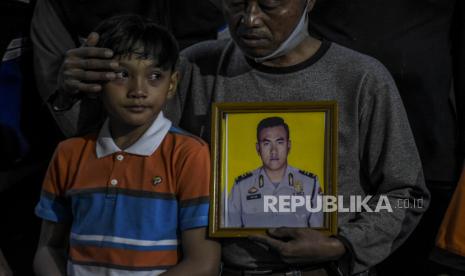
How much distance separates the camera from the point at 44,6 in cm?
191

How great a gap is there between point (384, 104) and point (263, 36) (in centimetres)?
28

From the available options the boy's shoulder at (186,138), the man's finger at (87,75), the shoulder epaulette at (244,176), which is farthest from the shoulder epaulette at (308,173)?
the man's finger at (87,75)

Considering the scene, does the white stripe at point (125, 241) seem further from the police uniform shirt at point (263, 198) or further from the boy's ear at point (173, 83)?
the boy's ear at point (173, 83)

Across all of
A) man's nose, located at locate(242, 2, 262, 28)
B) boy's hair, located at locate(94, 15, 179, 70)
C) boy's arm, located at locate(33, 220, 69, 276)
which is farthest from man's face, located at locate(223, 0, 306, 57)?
boy's arm, located at locate(33, 220, 69, 276)

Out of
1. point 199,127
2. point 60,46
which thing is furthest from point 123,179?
point 60,46

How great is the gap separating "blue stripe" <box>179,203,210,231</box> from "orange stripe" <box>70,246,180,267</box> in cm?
7

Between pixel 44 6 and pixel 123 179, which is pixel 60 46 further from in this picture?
pixel 123 179

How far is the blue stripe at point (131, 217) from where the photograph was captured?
1455mm

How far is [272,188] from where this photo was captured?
1.45m

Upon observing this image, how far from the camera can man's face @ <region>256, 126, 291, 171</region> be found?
1461 mm

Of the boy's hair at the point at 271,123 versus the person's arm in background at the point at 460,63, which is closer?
the boy's hair at the point at 271,123

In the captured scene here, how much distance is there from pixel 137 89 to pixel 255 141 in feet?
0.83

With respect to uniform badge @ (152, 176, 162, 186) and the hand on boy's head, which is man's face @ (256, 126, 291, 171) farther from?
the hand on boy's head

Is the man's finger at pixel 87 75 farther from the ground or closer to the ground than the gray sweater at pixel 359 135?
farther from the ground
